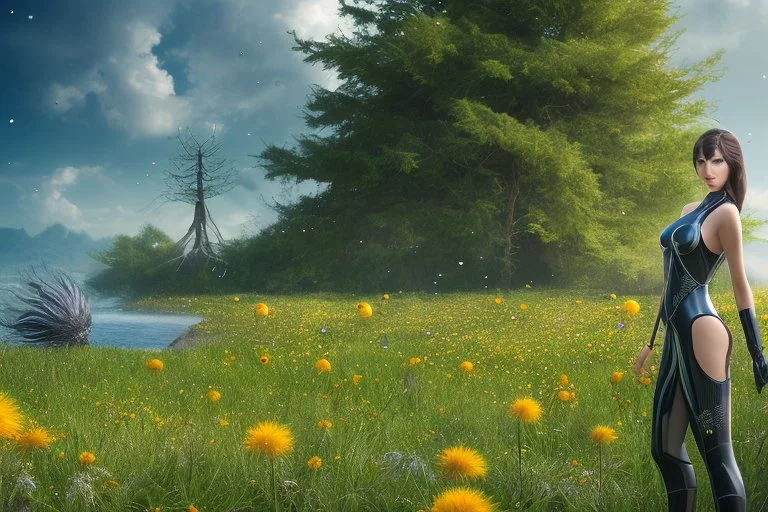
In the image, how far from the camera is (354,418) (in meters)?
3.65

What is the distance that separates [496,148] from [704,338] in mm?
13897

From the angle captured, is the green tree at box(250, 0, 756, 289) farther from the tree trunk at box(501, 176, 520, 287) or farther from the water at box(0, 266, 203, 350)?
the water at box(0, 266, 203, 350)

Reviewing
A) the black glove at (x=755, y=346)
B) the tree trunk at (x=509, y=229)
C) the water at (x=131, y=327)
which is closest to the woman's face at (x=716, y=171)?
the black glove at (x=755, y=346)

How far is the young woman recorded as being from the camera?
227 cm

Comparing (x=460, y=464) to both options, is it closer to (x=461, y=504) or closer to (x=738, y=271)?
(x=461, y=504)

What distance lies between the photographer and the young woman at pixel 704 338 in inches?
89.5

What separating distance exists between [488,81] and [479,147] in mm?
1468

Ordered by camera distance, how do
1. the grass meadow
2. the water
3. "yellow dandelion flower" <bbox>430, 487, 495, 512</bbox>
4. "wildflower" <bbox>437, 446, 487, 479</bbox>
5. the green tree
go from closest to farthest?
"yellow dandelion flower" <bbox>430, 487, 495, 512</bbox> → "wildflower" <bbox>437, 446, 487, 479</bbox> → the grass meadow → the water → the green tree

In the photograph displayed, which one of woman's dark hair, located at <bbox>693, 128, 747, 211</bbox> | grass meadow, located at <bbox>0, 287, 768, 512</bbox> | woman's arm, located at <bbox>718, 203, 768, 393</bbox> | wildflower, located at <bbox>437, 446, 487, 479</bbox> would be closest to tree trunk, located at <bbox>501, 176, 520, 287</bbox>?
grass meadow, located at <bbox>0, 287, 768, 512</bbox>

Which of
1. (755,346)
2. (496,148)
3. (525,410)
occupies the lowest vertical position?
(525,410)

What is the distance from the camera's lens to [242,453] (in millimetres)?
2881

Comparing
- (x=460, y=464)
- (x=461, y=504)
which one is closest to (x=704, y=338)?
(x=460, y=464)

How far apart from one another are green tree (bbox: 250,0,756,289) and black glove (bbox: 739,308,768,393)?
39.4 feet

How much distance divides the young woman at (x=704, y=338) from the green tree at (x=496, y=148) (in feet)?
38.8
